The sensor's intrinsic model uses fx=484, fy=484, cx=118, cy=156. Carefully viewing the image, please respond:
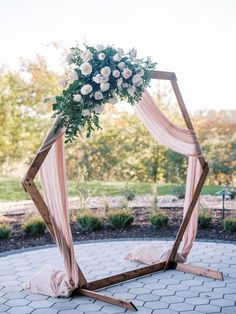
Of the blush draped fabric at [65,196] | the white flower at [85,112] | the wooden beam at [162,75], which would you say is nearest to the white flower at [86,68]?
the white flower at [85,112]

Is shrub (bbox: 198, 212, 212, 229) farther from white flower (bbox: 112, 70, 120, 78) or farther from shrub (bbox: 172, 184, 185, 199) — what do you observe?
white flower (bbox: 112, 70, 120, 78)

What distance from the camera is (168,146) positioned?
557 cm

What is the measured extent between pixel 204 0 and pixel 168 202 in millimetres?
4719

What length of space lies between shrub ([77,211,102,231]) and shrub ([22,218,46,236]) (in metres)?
0.67

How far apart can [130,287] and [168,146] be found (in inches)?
64.4

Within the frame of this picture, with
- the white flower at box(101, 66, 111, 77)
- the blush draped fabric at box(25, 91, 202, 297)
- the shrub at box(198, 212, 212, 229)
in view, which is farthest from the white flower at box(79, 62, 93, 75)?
the shrub at box(198, 212, 212, 229)

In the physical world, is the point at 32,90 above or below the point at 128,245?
above

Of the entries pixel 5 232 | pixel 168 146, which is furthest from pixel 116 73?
pixel 5 232

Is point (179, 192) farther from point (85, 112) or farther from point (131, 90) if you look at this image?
point (85, 112)

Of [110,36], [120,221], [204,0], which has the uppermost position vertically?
[204,0]

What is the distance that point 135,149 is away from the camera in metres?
13.0

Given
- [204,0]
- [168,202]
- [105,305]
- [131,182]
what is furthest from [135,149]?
[105,305]

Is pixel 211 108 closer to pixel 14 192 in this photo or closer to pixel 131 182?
pixel 131 182

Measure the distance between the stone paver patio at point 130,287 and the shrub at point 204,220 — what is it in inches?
46.3
